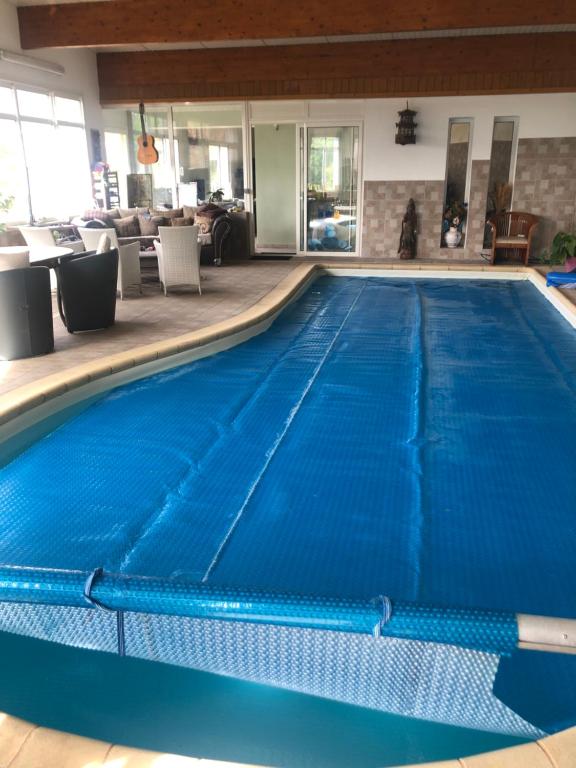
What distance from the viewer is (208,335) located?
5738 millimetres

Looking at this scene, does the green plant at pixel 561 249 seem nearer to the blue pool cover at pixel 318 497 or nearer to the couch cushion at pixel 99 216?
the blue pool cover at pixel 318 497

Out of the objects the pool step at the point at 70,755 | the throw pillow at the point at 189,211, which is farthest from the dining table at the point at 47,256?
the pool step at the point at 70,755

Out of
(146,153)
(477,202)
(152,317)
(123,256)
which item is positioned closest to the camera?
(152,317)

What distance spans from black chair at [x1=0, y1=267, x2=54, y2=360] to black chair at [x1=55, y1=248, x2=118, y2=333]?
47 cm

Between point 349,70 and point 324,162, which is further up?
point 349,70

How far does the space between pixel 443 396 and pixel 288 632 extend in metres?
3.03

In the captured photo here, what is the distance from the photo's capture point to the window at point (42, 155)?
8.84 metres

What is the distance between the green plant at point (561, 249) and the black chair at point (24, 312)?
26.1ft

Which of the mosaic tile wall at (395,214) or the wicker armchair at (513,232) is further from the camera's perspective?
the mosaic tile wall at (395,214)

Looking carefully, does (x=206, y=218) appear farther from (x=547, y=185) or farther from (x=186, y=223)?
(x=547, y=185)

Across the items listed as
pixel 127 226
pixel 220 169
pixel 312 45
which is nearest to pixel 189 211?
pixel 127 226

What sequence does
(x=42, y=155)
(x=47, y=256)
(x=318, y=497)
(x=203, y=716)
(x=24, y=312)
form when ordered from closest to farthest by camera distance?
(x=203, y=716) → (x=318, y=497) → (x=24, y=312) → (x=47, y=256) → (x=42, y=155)

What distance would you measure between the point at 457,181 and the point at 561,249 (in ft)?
6.63

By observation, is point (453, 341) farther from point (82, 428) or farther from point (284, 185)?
point (284, 185)
